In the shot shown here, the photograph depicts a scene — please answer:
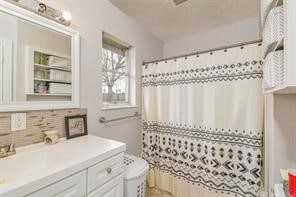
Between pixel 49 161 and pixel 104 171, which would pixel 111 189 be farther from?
pixel 49 161

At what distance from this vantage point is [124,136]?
198cm

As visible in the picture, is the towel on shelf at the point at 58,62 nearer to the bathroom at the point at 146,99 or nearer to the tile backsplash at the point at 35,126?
the bathroom at the point at 146,99

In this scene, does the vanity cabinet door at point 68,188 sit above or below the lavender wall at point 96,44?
below

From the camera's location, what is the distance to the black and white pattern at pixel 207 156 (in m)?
1.48

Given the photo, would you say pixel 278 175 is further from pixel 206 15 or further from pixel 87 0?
pixel 87 0

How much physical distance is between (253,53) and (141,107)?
1.41 metres

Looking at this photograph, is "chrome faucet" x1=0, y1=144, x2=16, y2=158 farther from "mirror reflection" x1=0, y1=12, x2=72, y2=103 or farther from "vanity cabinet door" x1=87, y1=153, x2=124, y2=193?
"vanity cabinet door" x1=87, y1=153, x2=124, y2=193

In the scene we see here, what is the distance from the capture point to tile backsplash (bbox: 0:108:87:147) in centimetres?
99

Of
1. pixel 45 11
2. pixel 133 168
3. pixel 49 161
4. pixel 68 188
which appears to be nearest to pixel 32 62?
pixel 45 11

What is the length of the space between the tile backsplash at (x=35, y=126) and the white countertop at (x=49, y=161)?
58mm

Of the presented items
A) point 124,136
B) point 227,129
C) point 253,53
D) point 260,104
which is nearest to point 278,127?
point 260,104

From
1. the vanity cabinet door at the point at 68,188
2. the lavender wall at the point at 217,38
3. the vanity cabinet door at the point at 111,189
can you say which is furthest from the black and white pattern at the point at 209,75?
the vanity cabinet door at the point at 68,188

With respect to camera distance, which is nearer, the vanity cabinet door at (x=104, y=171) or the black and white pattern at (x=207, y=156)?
the vanity cabinet door at (x=104, y=171)

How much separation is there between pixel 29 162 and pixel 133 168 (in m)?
0.75
